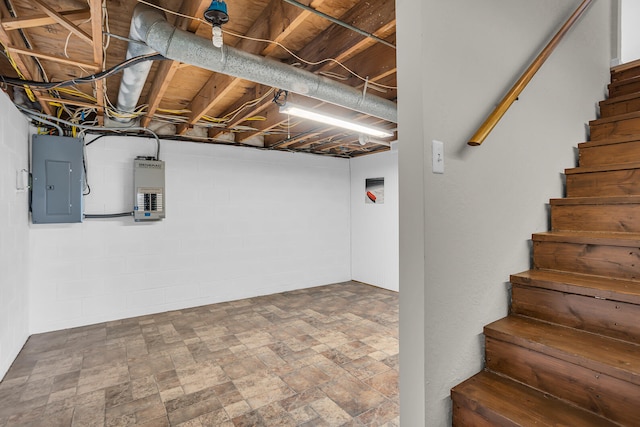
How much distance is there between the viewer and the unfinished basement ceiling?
1.82 meters

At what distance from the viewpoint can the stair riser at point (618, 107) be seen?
6.90 feet

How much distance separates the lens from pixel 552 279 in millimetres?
1479

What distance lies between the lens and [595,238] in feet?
4.95

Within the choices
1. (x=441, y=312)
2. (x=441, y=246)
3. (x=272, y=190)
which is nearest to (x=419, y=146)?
(x=441, y=246)

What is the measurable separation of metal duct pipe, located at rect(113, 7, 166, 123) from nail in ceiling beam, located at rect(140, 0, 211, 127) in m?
0.12

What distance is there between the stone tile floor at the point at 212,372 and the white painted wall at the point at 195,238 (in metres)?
0.40

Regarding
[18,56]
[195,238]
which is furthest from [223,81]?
[195,238]

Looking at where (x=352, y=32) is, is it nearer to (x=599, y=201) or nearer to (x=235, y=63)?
(x=235, y=63)

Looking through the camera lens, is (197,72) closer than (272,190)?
Yes

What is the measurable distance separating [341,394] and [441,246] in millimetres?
1700

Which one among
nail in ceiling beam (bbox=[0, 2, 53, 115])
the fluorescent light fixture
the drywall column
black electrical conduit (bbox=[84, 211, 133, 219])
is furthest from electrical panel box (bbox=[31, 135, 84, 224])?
the drywall column

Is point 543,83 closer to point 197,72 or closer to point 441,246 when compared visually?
point 441,246

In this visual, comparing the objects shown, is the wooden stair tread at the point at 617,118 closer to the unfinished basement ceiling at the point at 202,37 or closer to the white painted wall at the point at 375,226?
the unfinished basement ceiling at the point at 202,37

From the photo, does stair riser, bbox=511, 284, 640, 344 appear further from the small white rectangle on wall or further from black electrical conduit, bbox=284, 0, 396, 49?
the small white rectangle on wall
